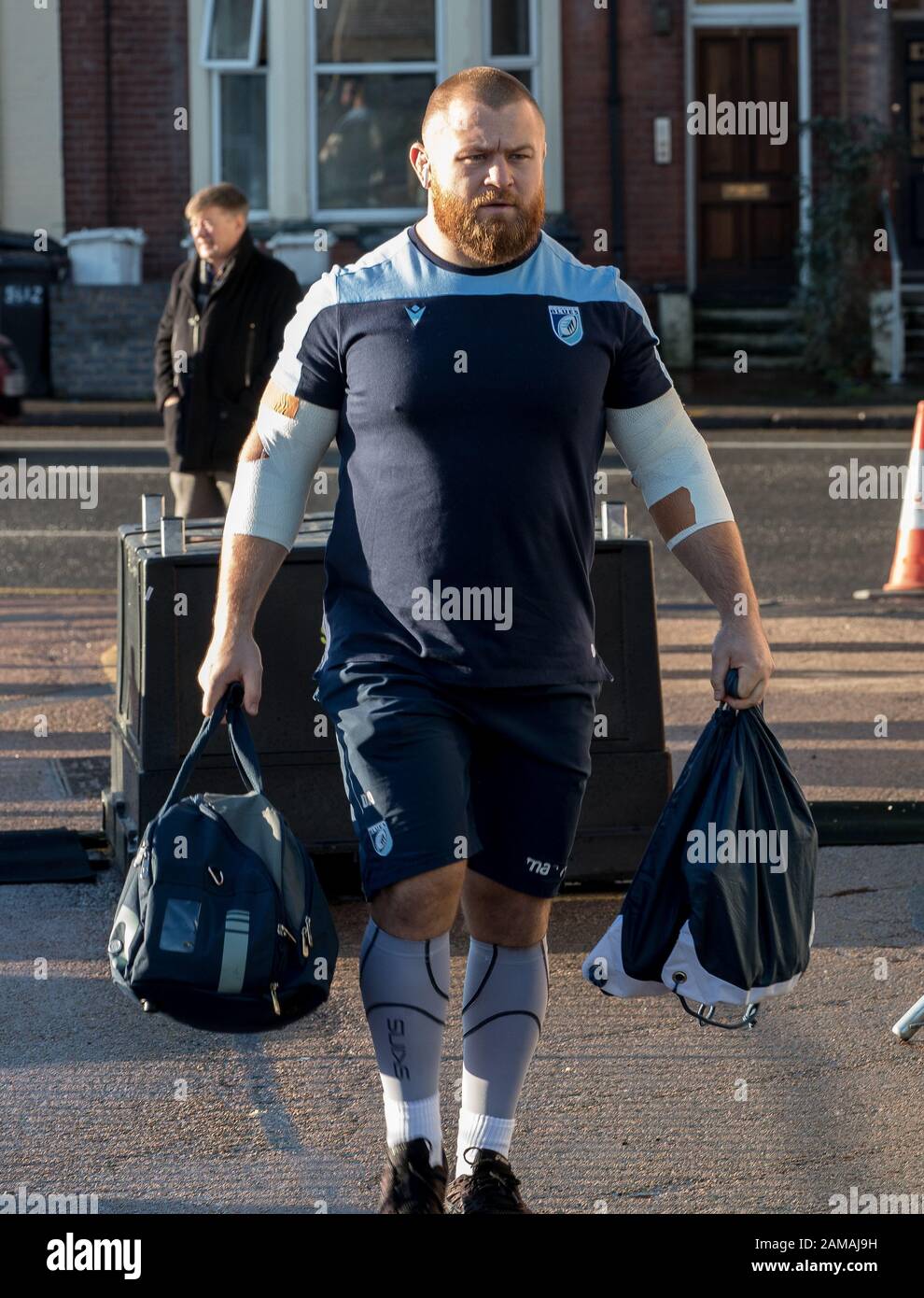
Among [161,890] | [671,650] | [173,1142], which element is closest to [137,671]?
[173,1142]

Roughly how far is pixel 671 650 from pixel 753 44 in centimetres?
1444

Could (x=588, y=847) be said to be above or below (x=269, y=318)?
below

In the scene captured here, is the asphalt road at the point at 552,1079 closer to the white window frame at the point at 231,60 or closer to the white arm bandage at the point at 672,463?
the white arm bandage at the point at 672,463

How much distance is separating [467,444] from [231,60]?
19293 mm

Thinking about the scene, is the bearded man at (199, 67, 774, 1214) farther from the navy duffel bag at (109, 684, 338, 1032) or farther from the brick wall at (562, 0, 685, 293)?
the brick wall at (562, 0, 685, 293)

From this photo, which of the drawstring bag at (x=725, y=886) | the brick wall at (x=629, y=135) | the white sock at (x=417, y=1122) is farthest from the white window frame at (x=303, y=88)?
the white sock at (x=417, y=1122)

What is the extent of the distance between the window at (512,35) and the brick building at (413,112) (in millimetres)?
20

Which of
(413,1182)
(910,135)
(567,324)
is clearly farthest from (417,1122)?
(910,135)

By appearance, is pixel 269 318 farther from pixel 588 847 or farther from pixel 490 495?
pixel 490 495

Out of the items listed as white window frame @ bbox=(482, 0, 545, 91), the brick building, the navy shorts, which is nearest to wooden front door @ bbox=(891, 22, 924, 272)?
the brick building

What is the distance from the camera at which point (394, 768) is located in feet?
11.8

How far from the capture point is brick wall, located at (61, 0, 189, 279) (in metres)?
21.8

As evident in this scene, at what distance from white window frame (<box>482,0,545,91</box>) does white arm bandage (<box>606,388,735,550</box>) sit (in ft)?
60.2
